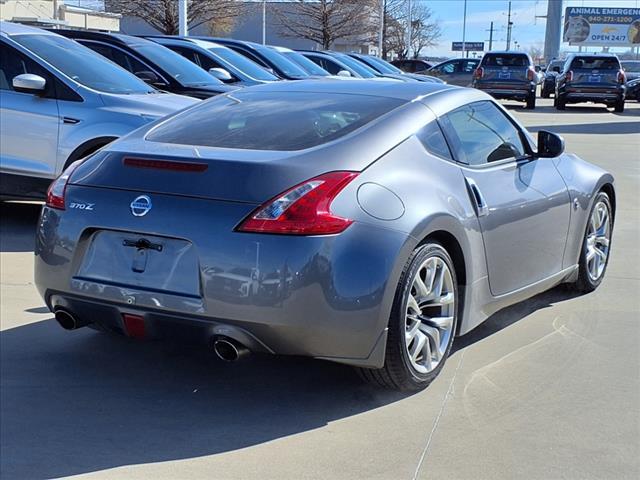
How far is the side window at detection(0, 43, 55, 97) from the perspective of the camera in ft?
25.6

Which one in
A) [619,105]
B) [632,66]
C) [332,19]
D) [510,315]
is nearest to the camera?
[510,315]

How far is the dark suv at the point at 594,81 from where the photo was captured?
27.7 meters

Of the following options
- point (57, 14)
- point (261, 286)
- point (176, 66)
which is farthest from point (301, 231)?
point (57, 14)

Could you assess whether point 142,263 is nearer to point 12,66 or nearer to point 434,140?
point 434,140

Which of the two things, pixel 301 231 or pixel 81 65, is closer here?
pixel 301 231

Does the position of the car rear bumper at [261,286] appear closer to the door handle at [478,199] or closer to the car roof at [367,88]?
the door handle at [478,199]

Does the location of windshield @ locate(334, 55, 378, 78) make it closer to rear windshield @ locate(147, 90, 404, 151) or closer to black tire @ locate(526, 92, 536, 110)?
black tire @ locate(526, 92, 536, 110)

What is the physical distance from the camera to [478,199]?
4535mm

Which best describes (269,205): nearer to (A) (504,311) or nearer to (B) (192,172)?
(B) (192,172)

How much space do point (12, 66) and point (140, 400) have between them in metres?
4.74

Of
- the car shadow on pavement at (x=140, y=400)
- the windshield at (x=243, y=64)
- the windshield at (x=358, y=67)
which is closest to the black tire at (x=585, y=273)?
the car shadow on pavement at (x=140, y=400)

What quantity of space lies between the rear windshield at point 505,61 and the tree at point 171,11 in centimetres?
1470

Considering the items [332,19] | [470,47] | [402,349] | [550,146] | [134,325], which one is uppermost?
[332,19]

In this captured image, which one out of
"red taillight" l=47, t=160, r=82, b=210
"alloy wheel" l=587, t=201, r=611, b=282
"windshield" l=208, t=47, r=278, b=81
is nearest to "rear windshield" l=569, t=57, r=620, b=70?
"windshield" l=208, t=47, r=278, b=81
